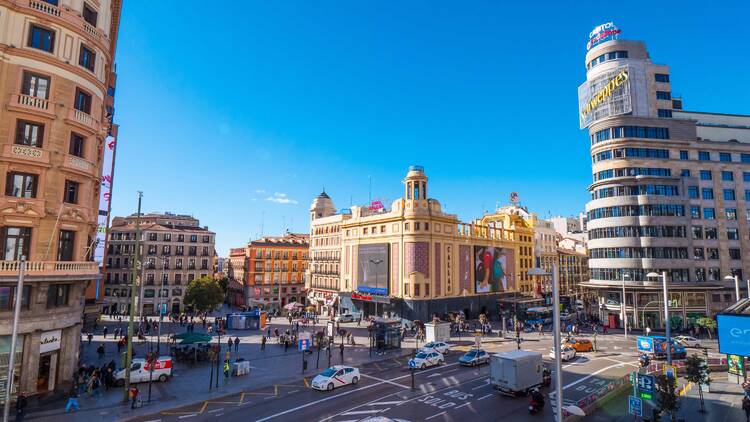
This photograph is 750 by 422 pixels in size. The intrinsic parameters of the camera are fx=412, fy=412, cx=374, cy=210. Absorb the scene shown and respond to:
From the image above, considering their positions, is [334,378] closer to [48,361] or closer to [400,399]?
[400,399]

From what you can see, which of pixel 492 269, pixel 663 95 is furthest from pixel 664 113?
pixel 492 269

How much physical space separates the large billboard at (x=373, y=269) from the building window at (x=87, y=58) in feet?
145

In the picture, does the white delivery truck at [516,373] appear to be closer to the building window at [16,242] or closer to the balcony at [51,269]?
the balcony at [51,269]

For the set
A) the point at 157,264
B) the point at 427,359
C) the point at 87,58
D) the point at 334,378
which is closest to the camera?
the point at 334,378

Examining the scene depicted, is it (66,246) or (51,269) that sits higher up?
(66,246)

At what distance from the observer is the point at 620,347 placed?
44906 mm

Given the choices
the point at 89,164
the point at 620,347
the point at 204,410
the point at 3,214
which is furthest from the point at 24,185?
the point at 620,347

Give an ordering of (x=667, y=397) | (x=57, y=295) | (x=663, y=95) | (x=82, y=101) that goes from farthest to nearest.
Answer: (x=663, y=95)
(x=82, y=101)
(x=57, y=295)
(x=667, y=397)

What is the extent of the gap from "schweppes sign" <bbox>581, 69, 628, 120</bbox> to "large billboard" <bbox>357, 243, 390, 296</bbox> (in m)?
39.2

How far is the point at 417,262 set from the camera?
60.8 metres

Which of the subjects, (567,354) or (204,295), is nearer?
(567,354)

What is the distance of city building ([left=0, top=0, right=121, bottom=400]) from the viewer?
24.4 metres

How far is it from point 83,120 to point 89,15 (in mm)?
8016

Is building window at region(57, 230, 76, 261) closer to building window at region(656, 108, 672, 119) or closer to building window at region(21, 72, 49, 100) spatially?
building window at region(21, 72, 49, 100)
